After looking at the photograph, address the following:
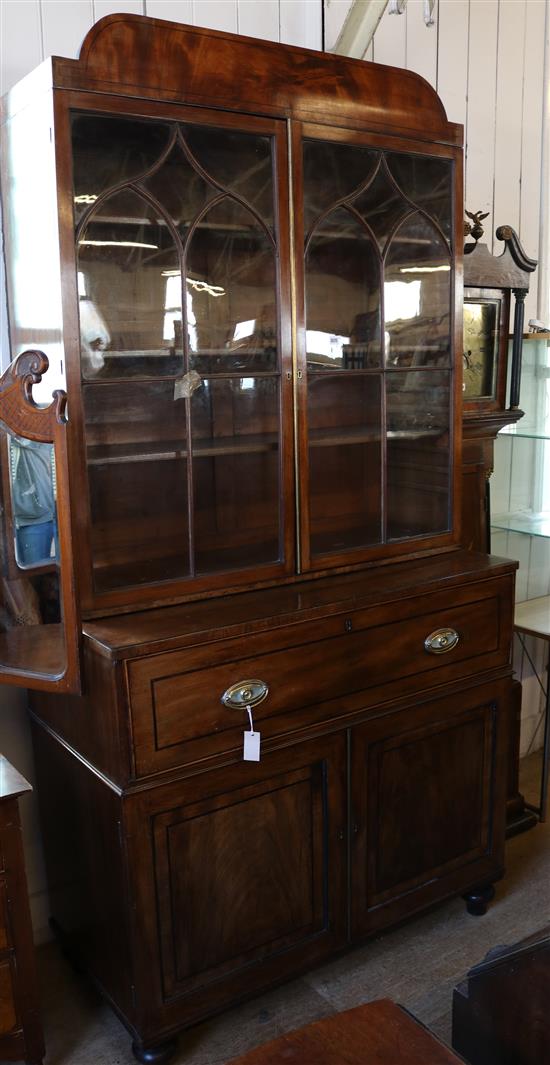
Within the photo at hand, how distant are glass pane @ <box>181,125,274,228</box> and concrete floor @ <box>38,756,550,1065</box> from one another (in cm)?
169

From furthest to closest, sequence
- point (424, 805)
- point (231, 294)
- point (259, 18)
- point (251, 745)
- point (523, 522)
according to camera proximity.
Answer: point (523, 522)
point (259, 18)
point (424, 805)
point (231, 294)
point (251, 745)

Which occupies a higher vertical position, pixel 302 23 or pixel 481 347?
pixel 302 23

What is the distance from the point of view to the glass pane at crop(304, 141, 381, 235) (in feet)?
6.11

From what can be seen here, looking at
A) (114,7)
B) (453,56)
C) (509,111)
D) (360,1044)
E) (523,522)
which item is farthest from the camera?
(523,522)

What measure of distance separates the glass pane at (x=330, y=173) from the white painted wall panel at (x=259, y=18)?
540 mm

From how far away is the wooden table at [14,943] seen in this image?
1606mm

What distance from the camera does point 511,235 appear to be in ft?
8.09

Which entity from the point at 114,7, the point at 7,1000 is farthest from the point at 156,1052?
the point at 114,7

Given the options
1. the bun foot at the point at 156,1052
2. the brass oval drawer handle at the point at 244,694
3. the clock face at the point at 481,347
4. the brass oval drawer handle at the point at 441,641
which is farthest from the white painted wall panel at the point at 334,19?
the bun foot at the point at 156,1052

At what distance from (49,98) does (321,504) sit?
38.6 inches

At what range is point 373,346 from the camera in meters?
2.04

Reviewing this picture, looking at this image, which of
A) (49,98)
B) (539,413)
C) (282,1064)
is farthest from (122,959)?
(539,413)

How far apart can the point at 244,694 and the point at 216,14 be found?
164 cm

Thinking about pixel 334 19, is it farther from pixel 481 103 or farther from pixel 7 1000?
pixel 7 1000
